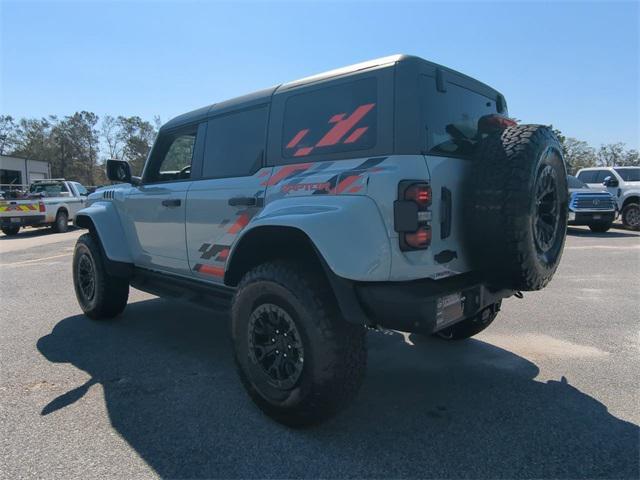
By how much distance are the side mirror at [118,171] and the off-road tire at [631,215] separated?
51.0 ft

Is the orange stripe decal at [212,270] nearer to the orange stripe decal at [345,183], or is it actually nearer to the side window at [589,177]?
the orange stripe decal at [345,183]

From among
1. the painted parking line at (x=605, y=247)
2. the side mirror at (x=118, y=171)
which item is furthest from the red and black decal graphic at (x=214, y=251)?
the painted parking line at (x=605, y=247)

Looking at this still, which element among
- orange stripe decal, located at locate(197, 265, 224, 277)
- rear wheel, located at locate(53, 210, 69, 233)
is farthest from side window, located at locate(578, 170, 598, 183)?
rear wheel, located at locate(53, 210, 69, 233)

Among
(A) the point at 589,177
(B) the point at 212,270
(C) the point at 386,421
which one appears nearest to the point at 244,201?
(B) the point at 212,270

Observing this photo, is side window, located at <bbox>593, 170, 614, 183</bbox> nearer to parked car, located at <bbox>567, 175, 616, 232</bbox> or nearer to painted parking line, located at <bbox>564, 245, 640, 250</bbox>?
parked car, located at <bbox>567, 175, 616, 232</bbox>

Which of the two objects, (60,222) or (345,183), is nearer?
(345,183)

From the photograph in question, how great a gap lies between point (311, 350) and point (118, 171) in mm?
3136

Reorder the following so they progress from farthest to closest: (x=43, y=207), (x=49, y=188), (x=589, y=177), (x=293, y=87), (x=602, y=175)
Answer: (x=49, y=188) → (x=589, y=177) → (x=602, y=175) → (x=43, y=207) → (x=293, y=87)

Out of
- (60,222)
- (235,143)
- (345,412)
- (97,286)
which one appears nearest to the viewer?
(345,412)

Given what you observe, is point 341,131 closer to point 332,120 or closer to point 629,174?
point 332,120

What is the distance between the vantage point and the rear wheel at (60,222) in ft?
53.1

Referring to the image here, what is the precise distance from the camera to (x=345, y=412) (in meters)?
2.92

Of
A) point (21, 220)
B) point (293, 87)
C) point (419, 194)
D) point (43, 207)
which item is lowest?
point (21, 220)

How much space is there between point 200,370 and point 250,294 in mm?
1146
